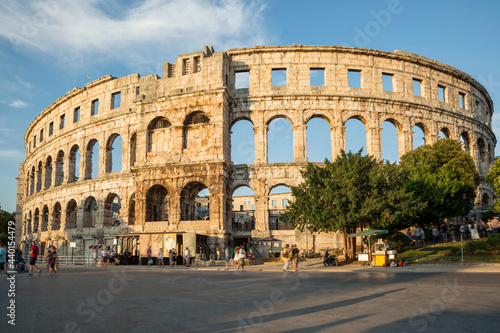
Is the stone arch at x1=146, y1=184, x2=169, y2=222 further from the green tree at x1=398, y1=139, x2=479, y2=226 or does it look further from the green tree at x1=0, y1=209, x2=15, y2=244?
the green tree at x1=0, y1=209, x2=15, y2=244

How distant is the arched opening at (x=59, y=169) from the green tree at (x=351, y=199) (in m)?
29.2

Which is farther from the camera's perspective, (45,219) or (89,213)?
(45,219)

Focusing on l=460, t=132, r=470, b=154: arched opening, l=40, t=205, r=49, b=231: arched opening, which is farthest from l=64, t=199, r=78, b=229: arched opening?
l=460, t=132, r=470, b=154: arched opening

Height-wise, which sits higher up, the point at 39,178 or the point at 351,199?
the point at 39,178

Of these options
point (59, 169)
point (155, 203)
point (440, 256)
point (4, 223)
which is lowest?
point (440, 256)

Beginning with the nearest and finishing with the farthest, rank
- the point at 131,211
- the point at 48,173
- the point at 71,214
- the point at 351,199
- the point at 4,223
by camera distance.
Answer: the point at 351,199 → the point at 131,211 → the point at 71,214 → the point at 48,173 → the point at 4,223

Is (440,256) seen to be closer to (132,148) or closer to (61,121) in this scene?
(132,148)

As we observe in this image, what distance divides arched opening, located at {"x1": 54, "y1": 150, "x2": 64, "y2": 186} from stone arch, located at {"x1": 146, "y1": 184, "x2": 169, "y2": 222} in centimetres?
1562

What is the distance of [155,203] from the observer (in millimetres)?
34281

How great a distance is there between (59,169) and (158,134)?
17008 millimetres

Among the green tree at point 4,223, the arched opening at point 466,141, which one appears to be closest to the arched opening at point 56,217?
the green tree at point 4,223

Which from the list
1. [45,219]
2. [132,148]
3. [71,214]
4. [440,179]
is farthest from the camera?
[45,219]

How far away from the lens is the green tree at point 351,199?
22797 mm

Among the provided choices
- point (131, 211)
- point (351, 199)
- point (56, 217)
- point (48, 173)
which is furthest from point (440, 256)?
point (48, 173)
